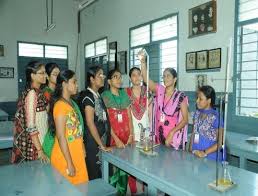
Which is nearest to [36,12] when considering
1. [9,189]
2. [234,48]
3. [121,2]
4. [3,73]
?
[3,73]

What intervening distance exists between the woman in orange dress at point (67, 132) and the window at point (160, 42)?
2620 mm

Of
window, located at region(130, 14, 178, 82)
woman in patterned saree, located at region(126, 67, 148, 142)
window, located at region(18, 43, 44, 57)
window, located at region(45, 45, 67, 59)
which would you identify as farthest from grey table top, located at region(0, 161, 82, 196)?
window, located at region(45, 45, 67, 59)

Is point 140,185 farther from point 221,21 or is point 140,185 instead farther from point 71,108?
point 221,21

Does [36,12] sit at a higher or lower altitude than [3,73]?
higher

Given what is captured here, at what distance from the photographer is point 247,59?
3.12 meters

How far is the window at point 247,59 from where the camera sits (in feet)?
9.95

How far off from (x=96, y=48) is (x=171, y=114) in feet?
16.0

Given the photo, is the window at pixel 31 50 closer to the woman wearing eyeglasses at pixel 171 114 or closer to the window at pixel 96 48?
the window at pixel 96 48

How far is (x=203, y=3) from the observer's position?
3592 millimetres

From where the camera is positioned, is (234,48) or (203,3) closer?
(234,48)

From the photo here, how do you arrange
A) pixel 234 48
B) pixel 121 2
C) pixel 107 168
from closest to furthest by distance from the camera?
pixel 107 168 → pixel 234 48 → pixel 121 2

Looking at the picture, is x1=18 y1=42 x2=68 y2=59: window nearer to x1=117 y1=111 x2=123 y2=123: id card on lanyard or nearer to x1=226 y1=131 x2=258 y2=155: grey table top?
x1=117 y1=111 x2=123 y2=123: id card on lanyard

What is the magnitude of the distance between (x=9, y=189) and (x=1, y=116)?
355cm

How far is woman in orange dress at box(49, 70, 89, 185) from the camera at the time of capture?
180 cm
